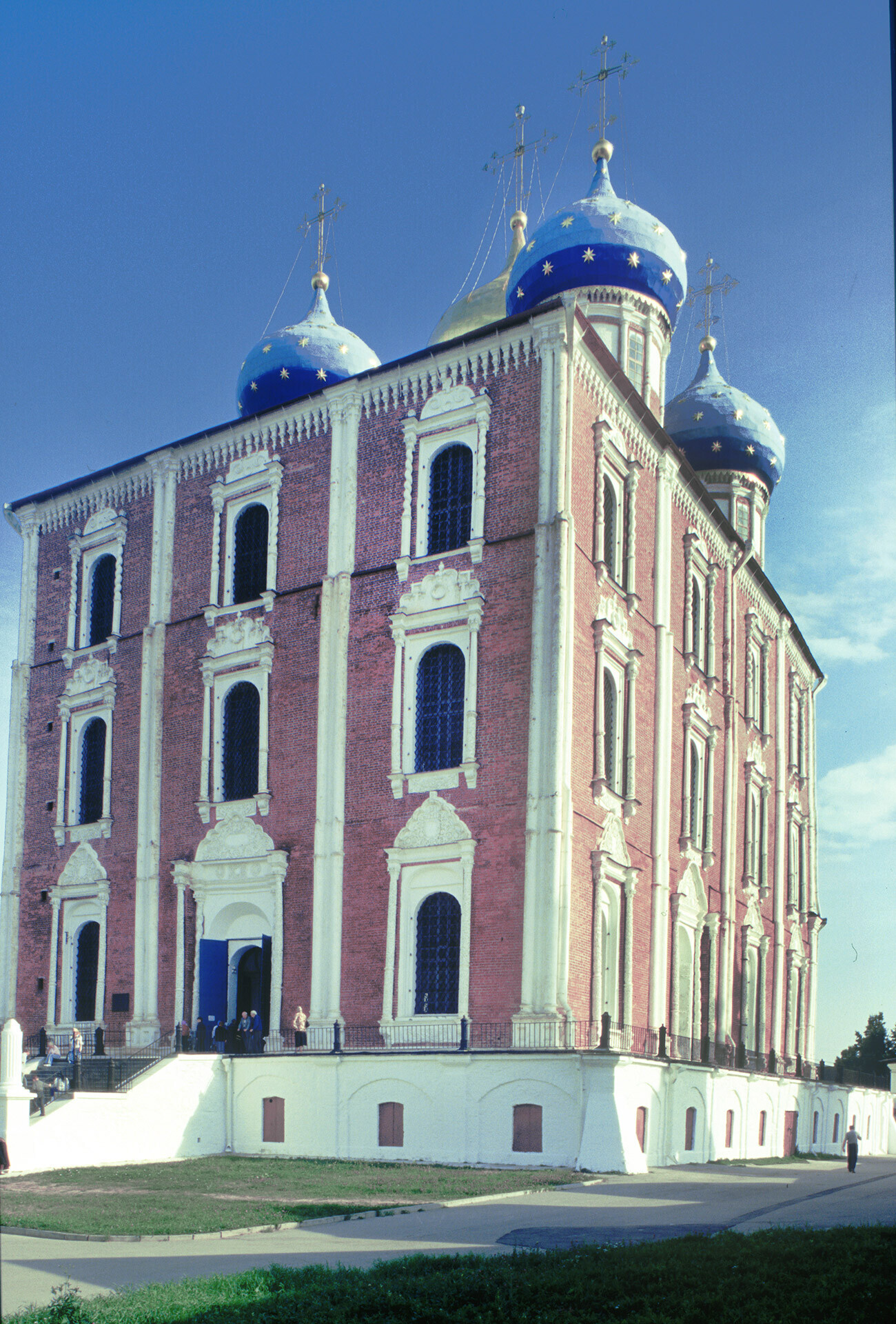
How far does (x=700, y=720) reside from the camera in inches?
1221

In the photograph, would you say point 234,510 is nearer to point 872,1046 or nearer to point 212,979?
point 212,979

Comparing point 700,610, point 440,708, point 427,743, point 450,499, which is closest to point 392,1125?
point 427,743

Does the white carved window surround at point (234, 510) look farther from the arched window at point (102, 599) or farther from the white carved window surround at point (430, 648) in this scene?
the white carved window surround at point (430, 648)

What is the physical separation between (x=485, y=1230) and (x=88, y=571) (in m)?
21.1

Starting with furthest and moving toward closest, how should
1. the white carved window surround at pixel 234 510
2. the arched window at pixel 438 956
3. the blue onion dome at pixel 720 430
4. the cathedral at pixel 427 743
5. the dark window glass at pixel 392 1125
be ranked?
the blue onion dome at pixel 720 430 < the white carved window surround at pixel 234 510 < the arched window at pixel 438 956 < the cathedral at pixel 427 743 < the dark window glass at pixel 392 1125

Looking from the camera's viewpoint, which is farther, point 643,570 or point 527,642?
point 643,570

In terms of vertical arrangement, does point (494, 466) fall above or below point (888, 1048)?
above

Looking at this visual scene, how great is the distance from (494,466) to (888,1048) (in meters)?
58.3

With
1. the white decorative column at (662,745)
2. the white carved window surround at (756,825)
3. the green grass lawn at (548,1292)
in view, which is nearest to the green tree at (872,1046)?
the white carved window surround at (756,825)

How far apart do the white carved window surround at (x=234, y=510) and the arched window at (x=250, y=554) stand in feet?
0.30

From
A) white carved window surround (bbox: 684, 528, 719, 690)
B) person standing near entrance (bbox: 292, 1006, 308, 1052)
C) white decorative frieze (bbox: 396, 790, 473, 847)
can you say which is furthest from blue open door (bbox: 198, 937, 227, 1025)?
white carved window surround (bbox: 684, 528, 719, 690)

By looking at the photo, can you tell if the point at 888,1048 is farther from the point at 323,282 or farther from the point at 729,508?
the point at 323,282

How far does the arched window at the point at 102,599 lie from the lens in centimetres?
3102

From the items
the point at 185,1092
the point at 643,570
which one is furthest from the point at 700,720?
the point at 185,1092
